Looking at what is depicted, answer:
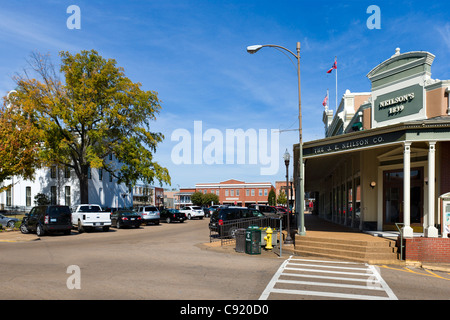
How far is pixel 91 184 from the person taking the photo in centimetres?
4706

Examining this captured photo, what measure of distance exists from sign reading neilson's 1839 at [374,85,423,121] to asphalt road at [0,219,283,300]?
853 centimetres

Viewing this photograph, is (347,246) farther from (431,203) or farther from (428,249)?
(431,203)

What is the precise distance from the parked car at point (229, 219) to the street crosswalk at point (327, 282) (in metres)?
7.01

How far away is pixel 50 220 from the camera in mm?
22219

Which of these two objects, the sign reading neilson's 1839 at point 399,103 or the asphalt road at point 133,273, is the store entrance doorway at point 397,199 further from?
the asphalt road at point 133,273

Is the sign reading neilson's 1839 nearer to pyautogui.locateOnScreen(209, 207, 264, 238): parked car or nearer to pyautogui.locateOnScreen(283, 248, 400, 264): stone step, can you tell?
pyautogui.locateOnScreen(283, 248, 400, 264): stone step

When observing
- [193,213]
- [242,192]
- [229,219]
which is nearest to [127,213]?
[229,219]

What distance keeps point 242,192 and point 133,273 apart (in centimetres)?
8179

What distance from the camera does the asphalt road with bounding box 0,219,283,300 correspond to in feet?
26.2

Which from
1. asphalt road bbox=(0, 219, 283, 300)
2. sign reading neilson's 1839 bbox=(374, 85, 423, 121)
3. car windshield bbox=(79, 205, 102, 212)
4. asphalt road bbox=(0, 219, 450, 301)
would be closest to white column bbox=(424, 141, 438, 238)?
asphalt road bbox=(0, 219, 450, 301)

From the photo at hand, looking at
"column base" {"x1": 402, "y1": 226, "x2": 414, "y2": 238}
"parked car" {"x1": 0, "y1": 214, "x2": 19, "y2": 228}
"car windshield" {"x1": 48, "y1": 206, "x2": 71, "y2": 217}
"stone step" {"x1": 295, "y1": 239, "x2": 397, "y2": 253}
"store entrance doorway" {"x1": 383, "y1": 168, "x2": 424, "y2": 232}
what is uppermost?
"store entrance doorway" {"x1": 383, "y1": 168, "x2": 424, "y2": 232}
